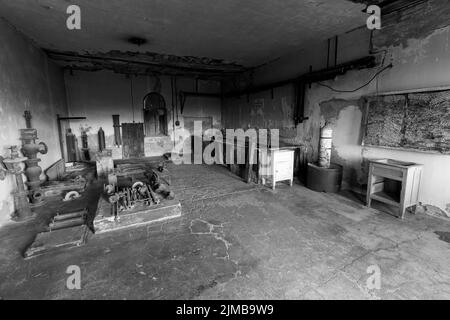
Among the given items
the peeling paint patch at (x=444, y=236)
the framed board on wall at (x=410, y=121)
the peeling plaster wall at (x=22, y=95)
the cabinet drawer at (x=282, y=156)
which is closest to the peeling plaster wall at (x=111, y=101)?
the peeling plaster wall at (x=22, y=95)

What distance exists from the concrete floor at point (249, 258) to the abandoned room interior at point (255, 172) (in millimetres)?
16

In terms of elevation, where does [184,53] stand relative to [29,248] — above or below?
above

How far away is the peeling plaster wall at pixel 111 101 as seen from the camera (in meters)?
6.59

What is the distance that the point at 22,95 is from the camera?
11.7 ft

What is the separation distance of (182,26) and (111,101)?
175 inches

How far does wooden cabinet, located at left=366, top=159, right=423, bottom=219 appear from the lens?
9.42 ft

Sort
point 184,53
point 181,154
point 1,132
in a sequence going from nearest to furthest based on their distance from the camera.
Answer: point 1,132 < point 184,53 < point 181,154

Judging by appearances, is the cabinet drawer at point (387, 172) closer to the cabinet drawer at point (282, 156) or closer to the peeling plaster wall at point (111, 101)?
the cabinet drawer at point (282, 156)

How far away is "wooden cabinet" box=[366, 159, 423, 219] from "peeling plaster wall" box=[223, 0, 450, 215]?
195 millimetres

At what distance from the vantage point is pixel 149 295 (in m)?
1.68

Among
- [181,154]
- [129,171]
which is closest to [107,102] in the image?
[181,154]

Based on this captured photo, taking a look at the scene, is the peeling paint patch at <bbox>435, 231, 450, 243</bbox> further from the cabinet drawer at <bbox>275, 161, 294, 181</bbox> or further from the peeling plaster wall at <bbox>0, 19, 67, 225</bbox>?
the peeling plaster wall at <bbox>0, 19, 67, 225</bbox>

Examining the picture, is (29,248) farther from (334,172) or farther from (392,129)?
(392,129)

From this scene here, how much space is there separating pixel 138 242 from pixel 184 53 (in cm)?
440
